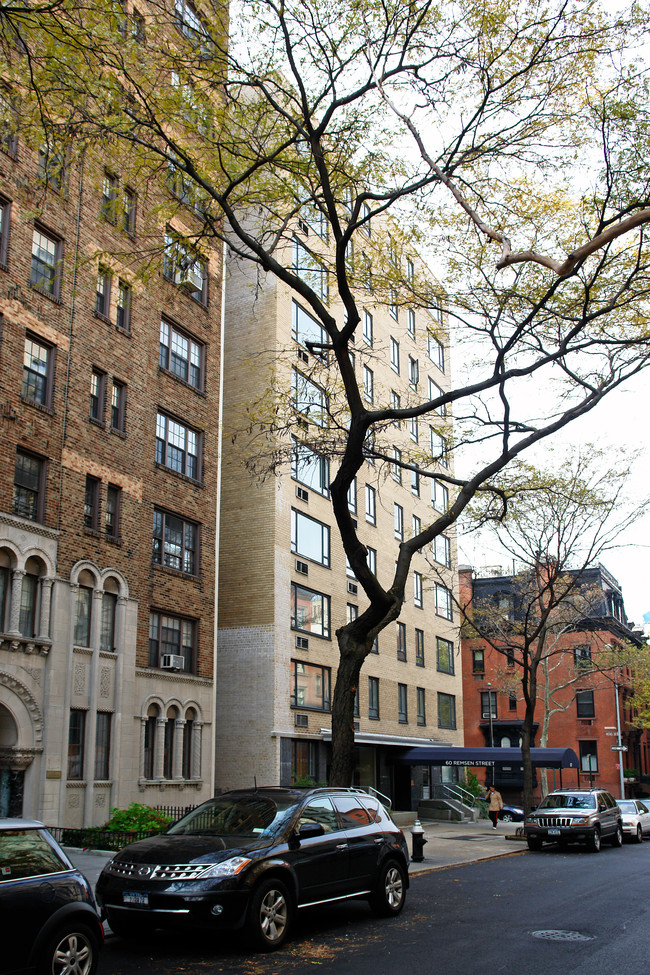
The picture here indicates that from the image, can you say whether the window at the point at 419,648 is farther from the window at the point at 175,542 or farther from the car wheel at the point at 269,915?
the car wheel at the point at 269,915

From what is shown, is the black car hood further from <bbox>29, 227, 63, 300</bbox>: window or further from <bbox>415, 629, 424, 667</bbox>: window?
<bbox>415, 629, 424, 667</bbox>: window

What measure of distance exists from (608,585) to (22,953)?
56652mm

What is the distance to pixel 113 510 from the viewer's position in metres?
22.0

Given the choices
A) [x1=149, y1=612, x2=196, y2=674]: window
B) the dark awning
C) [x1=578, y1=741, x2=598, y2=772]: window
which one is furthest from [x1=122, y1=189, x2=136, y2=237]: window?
[x1=578, y1=741, x2=598, y2=772]: window

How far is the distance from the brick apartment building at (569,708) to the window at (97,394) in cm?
3755

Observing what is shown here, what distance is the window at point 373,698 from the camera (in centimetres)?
3634

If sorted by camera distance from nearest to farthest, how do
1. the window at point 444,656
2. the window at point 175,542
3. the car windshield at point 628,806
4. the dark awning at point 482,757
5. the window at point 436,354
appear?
the window at point 175,542
the car windshield at point 628,806
the dark awning at point 482,757
the window at point 444,656
the window at point 436,354

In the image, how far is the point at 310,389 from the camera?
109 feet

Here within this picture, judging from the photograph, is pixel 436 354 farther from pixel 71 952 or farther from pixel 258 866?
pixel 71 952

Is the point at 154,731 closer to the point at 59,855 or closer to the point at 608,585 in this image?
the point at 59,855

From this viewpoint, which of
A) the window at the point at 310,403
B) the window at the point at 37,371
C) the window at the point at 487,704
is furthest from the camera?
the window at the point at 487,704

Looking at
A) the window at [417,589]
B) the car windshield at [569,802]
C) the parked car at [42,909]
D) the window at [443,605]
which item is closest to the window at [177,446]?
the car windshield at [569,802]

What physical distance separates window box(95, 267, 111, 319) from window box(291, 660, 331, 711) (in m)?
13.2

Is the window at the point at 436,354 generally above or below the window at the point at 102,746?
above
